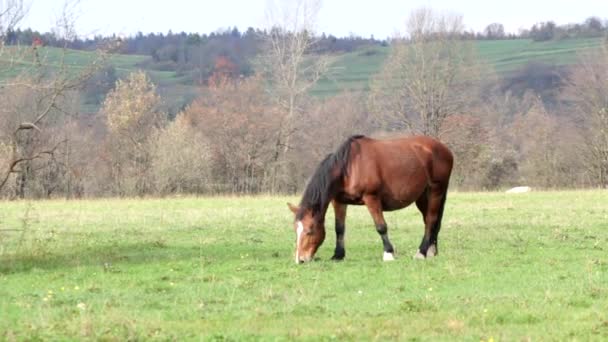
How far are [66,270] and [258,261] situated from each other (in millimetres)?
3023

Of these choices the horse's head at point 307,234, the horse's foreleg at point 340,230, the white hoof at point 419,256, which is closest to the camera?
the horse's head at point 307,234

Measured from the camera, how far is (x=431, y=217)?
1595 centimetres

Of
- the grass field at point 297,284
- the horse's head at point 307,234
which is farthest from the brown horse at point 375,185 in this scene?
the grass field at point 297,284

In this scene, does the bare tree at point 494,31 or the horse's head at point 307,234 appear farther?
the bare tree at point 494,31

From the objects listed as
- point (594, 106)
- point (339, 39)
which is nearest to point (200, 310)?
point (594, 106)

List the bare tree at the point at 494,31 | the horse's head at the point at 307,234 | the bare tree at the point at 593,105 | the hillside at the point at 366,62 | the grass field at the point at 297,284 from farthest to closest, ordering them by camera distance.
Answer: the bare tree at the point at 494,31, the hillside at the point at 366,62, the bare tree at the point at 593,105, the horse's head at the point at 307,234, the grass field at the point at 297,284

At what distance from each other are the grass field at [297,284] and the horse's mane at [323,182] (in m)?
1.03

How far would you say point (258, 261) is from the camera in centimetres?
1459

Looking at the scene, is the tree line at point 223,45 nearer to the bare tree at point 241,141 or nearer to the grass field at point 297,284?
the bare tree at point 241,141

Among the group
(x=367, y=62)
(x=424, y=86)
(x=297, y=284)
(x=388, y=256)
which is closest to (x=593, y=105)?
(x=424, y=86)

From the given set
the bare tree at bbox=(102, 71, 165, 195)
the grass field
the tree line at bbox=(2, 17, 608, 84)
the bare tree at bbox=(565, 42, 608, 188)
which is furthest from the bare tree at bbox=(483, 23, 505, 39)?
the grass field

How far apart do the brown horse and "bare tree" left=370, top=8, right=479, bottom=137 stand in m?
36.2

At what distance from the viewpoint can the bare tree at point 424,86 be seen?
52812 millimetres

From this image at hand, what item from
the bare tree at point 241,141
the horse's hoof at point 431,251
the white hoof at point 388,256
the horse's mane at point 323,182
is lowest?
the bare tree at point 241,141
